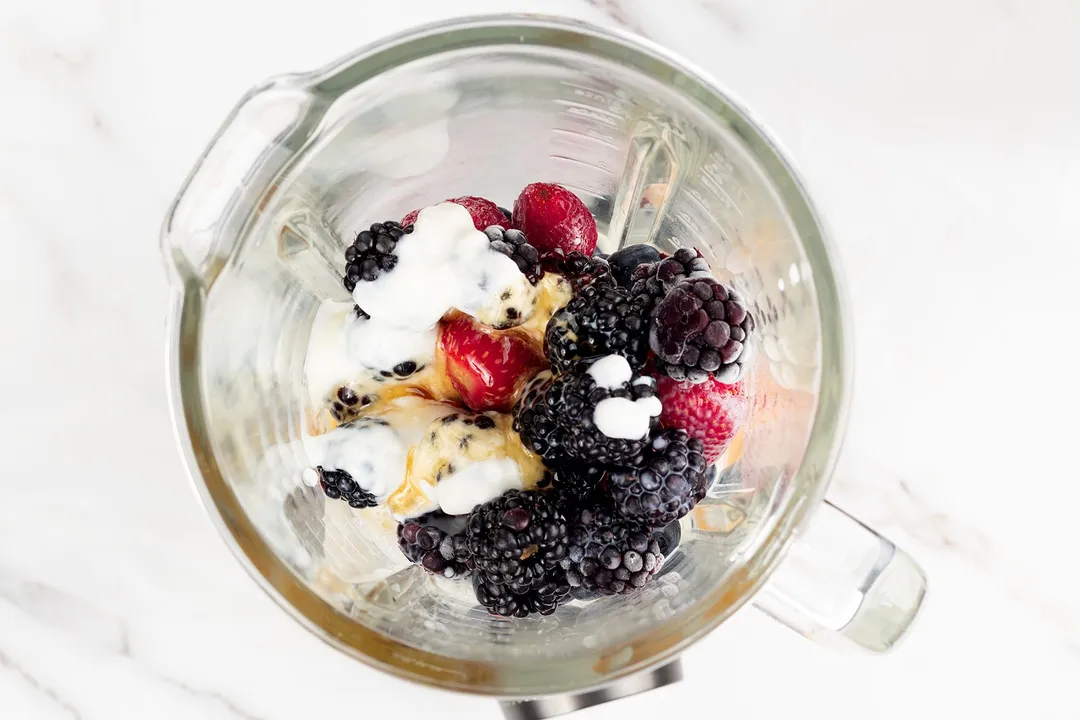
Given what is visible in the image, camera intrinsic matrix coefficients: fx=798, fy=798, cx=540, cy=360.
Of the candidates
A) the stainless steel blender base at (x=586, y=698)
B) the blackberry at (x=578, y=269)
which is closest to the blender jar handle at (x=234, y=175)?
the blackberry at (x=578, y=269)

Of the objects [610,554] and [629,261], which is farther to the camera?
[629,261]

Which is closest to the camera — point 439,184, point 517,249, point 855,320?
point 517,249

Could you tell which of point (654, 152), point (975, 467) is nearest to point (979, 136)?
point (975, 467)

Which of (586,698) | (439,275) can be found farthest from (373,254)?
(586,698)

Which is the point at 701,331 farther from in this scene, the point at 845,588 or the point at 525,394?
the point at 845,588

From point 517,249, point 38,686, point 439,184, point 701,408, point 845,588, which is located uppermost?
point 439,184
